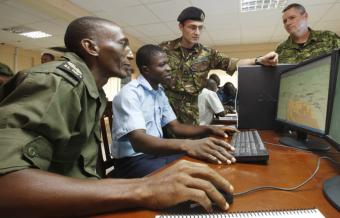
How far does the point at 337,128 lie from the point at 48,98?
2.40ft

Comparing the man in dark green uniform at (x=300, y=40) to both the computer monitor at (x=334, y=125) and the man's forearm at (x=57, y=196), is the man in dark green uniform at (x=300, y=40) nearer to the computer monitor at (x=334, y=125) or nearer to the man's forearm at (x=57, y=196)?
the computer monitor at (x=334, y=125)

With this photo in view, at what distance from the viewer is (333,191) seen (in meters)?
0.51

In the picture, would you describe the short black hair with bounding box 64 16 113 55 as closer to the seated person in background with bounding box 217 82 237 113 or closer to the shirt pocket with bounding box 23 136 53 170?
the shirt pocket with bounding box 23 136 53 170

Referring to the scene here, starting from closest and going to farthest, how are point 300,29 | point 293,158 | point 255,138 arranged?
point 293,158 < point 255,138 < point 300,29

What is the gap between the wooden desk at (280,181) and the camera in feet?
1.49

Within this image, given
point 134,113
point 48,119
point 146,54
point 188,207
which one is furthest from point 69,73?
point 146,54

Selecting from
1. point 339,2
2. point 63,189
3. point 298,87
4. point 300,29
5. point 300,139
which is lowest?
point 300,139

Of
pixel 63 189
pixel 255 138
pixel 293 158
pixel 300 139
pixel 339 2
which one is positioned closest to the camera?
pixel 63 189

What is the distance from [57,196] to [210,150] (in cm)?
50

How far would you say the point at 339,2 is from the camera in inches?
152

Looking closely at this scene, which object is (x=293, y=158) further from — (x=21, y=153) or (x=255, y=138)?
(x=21, y=153)

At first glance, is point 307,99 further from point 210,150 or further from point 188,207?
point 188,207

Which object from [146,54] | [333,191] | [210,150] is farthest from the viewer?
[146,54]

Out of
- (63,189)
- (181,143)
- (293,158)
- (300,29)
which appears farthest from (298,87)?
(300,29)
